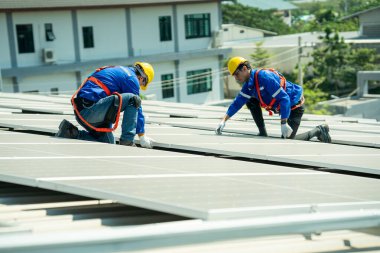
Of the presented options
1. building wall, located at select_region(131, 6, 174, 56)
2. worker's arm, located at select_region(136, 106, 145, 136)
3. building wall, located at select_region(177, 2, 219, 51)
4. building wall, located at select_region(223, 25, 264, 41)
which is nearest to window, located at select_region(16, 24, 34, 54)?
building wall, located at select_region(131, 6, 174, 56)

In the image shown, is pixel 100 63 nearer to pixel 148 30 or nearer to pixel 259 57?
pixel 148 30

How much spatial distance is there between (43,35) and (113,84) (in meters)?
29.4

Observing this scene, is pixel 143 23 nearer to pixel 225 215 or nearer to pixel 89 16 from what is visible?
pixel 89 16

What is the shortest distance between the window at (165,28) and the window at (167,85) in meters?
2.49

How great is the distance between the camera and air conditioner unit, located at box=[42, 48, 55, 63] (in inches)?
1389

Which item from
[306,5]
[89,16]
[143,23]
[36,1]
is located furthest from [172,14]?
[306,5]

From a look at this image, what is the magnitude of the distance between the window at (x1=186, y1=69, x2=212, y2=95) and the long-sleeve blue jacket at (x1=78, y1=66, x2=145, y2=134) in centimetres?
3391

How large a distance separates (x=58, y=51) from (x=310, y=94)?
1499 centimetres

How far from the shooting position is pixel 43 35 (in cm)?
3606

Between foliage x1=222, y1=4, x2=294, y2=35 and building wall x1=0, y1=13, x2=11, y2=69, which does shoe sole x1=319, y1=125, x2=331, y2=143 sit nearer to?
building wall x1=0, y1=13, x2=11, y2=69

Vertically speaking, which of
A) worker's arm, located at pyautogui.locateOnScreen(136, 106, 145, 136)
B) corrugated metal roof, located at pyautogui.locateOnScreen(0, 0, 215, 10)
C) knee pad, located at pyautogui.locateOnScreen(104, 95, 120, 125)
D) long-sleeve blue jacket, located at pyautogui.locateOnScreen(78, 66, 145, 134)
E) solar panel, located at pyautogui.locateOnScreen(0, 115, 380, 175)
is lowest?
solar panel, located at pyautogui.locateOnScreen(0, 115, 380, 175)

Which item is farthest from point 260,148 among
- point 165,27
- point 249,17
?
point 249,17

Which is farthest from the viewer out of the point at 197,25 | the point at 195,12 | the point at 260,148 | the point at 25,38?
the point at 197,25

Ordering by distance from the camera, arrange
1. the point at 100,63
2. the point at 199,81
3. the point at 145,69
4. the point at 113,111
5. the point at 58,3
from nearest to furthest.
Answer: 1. the point at 113,111
2. the point at 145,69
3. the point at 58,3
4. the point at 100,63
5. the point at 199,81
